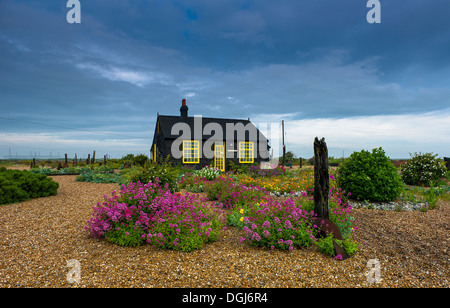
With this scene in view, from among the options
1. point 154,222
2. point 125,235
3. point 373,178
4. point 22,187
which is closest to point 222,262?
point 154,222

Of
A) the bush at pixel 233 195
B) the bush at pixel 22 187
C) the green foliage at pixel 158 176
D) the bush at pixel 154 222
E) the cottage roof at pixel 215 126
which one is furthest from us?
the cottage roof at pixel 215 126

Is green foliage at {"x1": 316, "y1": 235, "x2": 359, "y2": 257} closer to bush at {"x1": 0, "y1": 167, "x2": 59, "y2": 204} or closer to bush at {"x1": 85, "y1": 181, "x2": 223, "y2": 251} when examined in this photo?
bush at {"x1": 85, "y1": 181, "x2": 223, "y2": 251}

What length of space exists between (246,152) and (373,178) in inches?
539

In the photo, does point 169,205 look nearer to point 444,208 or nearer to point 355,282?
point 355,282

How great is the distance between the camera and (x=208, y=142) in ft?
65.7

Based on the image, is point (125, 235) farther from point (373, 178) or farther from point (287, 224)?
point (373, 178)

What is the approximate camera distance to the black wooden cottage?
63.6 feet

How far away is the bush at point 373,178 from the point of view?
773 cm

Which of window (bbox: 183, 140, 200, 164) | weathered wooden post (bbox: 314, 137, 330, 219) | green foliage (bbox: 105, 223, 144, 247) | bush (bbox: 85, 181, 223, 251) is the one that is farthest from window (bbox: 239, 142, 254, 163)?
green foliage (bbox: 105, 223, 144, 247)

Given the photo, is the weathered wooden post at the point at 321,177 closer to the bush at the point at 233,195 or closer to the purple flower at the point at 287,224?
the purple flower at the point at 287,224

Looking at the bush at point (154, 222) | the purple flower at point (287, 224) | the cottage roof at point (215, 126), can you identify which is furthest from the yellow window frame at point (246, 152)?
the purple flower at point (287, 224)

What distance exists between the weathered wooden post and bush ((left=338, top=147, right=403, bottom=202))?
4.18m

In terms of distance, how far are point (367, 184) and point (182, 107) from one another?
17.1 meters

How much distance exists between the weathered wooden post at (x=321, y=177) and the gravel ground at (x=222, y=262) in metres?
0.76
